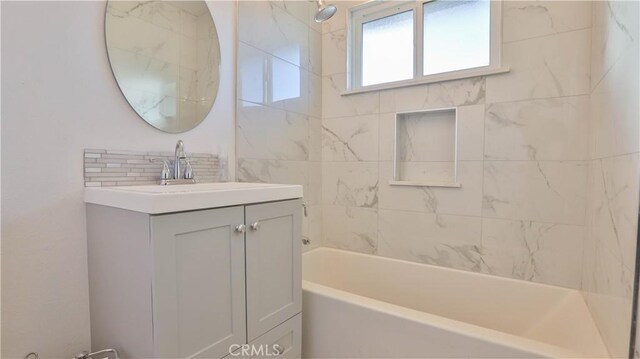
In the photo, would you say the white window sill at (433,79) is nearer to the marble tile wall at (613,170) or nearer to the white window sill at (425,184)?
the marble tile wall at (613,170)

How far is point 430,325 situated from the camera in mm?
1249

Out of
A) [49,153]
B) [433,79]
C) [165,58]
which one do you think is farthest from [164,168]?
[433,79]

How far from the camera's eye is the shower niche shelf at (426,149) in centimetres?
201

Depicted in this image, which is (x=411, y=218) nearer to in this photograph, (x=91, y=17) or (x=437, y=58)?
(x=437, y=58)

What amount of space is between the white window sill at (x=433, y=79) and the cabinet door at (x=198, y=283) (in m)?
1.54

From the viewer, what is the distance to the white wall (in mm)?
950

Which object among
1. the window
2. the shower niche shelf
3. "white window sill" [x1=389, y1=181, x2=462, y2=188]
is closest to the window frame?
the window

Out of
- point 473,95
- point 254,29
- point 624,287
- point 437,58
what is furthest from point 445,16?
point 624,287

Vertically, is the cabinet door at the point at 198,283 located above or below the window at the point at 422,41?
below

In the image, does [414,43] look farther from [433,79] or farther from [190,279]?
[190,279]

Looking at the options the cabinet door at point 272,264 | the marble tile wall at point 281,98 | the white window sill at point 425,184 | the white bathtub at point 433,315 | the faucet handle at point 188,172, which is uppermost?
the marble tile wall at point 281,98

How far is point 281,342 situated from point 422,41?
204cm
